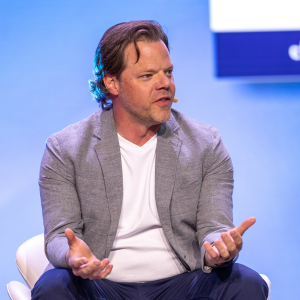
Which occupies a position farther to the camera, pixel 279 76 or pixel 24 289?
pixel 279 76

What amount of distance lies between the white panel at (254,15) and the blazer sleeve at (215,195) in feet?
3.49

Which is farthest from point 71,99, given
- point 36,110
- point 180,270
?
point 180,270

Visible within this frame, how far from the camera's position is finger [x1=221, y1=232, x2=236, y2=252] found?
4.74 ft

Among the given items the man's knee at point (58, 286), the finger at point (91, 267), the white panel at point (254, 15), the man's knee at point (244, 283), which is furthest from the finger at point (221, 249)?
the white panel at point (254, 15)

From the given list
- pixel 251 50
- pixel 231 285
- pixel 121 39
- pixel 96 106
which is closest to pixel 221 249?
pixel 231 285

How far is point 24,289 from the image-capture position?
1826mm

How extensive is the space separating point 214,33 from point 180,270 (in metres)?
1.56

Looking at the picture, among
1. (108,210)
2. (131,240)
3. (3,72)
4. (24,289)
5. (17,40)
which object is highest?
(17,40)

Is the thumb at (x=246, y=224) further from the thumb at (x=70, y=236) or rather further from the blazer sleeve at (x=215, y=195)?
the thumb at (x=70, y=236)

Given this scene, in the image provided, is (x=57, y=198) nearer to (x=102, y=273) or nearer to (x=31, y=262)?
(x=31, y=262)

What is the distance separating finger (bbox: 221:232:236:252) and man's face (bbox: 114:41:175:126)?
1.91ft

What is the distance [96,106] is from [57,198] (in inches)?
42.8

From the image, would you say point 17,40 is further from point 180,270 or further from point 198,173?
point 180,270

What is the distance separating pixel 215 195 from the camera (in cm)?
181
